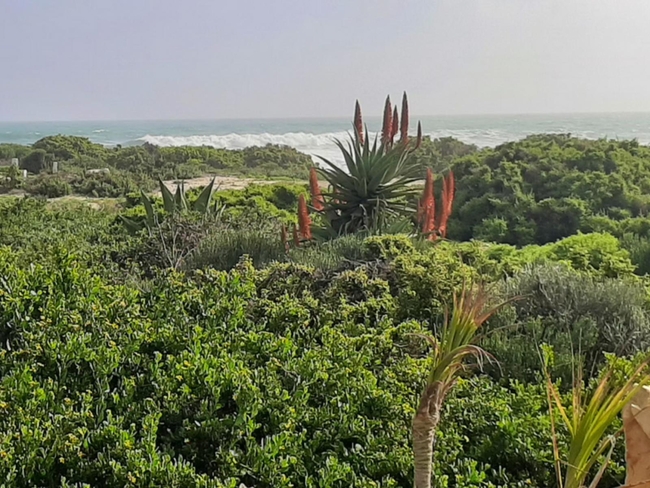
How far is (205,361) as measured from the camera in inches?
74.4

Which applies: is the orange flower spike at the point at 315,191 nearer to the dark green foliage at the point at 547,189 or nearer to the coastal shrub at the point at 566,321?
the coastal shrub at the point at 566,321

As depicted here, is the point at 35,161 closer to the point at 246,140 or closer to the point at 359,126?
the point at 246,140

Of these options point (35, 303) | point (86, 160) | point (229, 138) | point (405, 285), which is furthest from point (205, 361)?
point (229, 138)

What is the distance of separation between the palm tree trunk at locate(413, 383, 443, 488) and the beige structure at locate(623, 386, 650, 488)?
364mm

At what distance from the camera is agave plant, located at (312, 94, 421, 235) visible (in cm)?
531

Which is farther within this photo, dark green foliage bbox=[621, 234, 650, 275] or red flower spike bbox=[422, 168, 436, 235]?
dark green foliage bbox=[621, 234, 650, 275]

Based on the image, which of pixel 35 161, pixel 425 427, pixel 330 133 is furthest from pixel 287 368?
pixel 330 133

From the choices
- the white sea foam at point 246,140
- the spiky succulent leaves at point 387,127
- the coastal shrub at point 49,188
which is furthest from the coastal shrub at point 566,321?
the white sea foam at point 246,140

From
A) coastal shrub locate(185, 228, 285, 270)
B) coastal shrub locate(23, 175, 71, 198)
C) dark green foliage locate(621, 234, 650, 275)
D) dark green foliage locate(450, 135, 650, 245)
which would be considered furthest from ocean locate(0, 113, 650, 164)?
coastal shrub locate(185, 228, 285, 270)

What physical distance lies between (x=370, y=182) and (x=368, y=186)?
51 mm

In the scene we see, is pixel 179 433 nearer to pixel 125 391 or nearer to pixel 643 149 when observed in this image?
pixel 125 391

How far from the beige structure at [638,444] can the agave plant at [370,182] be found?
4.54m

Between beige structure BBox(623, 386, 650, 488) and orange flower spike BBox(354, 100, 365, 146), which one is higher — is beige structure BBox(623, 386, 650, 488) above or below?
below

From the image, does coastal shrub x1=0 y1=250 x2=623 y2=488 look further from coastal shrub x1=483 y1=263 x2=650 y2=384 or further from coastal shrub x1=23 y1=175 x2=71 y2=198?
coastal shrub x1=23 y1=175 x2=71 y2=198
